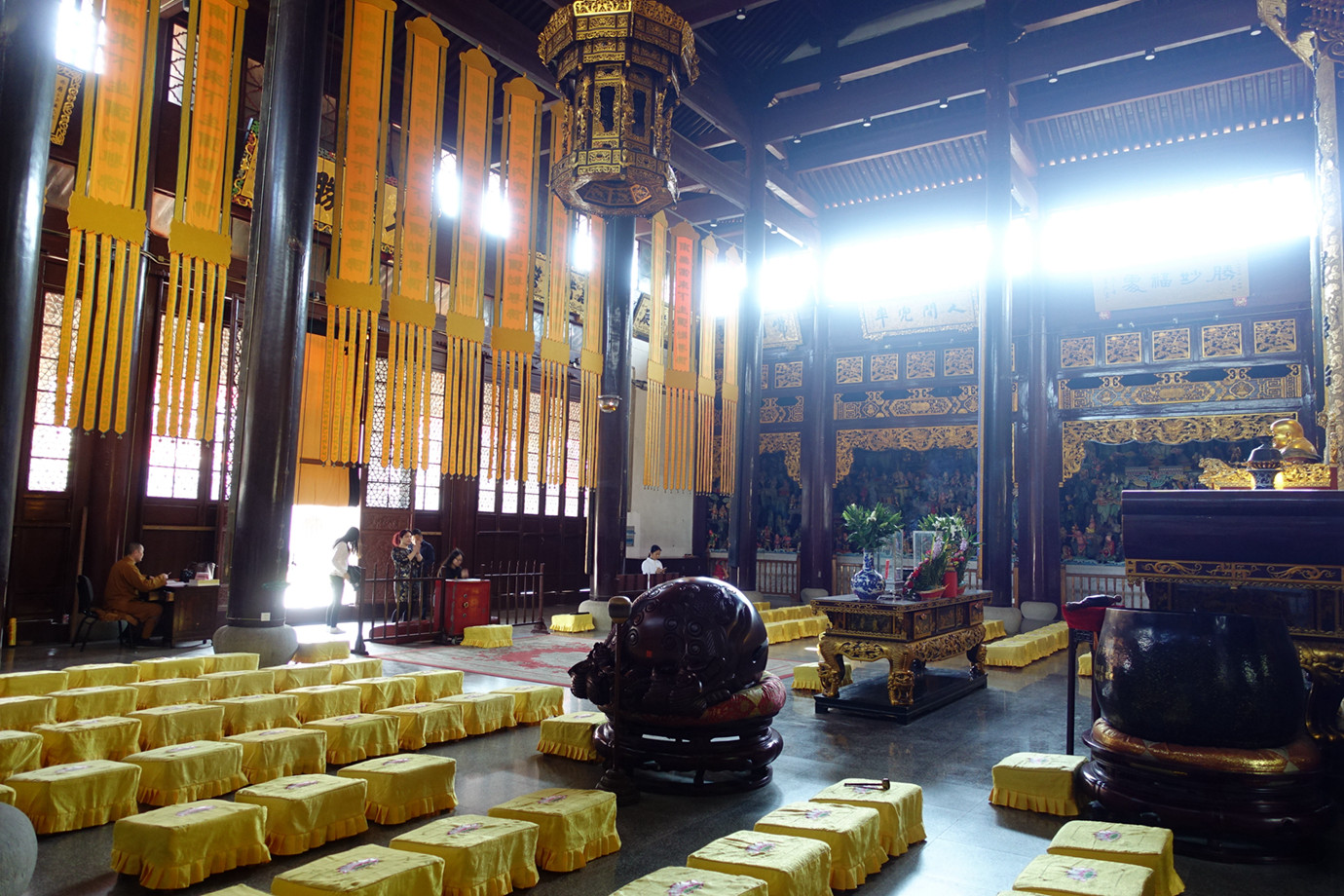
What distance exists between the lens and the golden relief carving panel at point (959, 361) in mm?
12227

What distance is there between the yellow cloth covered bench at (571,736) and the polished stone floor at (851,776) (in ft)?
0.19

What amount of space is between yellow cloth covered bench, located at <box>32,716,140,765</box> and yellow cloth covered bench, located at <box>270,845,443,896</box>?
186cm

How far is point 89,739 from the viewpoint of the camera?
3510mm

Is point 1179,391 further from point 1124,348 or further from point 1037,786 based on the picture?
point 1037,786

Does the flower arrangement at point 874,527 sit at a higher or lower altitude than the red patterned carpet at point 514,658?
higher

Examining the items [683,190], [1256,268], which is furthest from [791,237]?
[1256,268]

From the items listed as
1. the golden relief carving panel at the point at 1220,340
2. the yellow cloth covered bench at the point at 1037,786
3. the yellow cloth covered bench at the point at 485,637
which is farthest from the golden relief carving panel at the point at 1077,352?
the yellow cloth covered bench at the point at 1037,786

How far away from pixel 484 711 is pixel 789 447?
9807 millimetres

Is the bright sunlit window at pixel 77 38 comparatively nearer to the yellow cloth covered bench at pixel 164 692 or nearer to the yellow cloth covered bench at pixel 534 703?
the yellow cloth covered bench at pixel 164 692

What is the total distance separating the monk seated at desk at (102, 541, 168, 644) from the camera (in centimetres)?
713

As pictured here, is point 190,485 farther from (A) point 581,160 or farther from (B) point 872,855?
(B) point 872,855

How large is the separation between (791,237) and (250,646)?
1043 cm

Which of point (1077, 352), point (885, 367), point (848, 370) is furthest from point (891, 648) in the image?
point (848, 370)

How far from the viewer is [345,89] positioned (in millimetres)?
6773
